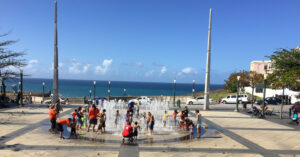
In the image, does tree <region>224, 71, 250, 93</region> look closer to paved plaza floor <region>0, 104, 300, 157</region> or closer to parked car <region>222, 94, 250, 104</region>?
parked car <region>222, 94, 250, 104</region>

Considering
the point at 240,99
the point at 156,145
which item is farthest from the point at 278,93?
the point at 156,145

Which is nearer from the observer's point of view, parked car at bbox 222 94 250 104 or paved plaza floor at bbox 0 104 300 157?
paved plaza floor at bbox 0 104 300 157

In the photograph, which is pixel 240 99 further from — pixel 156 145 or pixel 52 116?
pixel 52 116

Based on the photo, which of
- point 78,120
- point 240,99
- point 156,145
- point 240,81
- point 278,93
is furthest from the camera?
point 240,81

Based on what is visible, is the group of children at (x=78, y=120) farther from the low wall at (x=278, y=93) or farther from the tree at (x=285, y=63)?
the low wall at (x=278, y=93)

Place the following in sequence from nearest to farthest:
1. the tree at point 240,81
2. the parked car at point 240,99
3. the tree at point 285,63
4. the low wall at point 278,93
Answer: the tree at point 285,63, the low wall at point 278,93, the parked car at point 240,99, the tree at point 240,81

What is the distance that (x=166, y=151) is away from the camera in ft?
34.2

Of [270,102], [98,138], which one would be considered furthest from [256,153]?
[270,102]

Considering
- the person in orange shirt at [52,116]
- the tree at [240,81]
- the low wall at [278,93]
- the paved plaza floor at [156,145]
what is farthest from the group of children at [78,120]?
the tree at [240,81]

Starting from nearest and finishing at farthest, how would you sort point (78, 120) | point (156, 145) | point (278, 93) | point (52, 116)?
point (156, 145) < point (52, 116) < point (78, 120) < point (278, 93)

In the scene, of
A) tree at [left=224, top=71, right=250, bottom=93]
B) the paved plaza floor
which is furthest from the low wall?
the paved plaza floor

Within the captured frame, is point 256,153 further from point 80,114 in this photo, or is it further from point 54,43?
point 54,43

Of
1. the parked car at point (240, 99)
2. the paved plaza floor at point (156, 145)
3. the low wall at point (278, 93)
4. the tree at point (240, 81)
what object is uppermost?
the tree at point (240, 81)

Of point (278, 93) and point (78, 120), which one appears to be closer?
point (78, 120)
